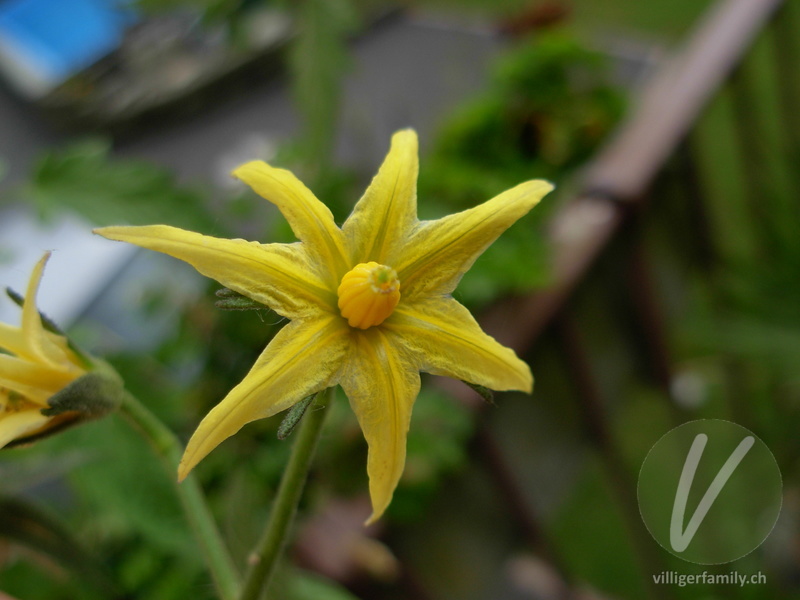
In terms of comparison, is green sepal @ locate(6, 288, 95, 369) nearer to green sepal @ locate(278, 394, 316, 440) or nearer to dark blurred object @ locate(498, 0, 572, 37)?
green sepal @ locate(278, 394, 316, 440)

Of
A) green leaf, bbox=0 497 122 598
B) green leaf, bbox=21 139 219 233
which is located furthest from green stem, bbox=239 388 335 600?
green leaf, bbox=21 139 219 233

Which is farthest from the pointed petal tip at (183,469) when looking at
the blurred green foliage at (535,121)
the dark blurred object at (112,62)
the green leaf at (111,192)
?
the dark blurred object at (112,62)

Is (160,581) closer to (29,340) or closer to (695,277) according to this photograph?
(29,340)

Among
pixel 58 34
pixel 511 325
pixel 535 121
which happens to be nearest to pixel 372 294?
pixel 511 325

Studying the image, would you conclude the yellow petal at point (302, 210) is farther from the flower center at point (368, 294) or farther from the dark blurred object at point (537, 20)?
the dark blurred object at point (537, 20)

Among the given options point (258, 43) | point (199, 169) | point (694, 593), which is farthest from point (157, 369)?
point (258, 43)

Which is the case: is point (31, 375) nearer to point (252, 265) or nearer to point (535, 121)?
point (252, 265)
